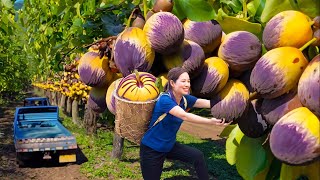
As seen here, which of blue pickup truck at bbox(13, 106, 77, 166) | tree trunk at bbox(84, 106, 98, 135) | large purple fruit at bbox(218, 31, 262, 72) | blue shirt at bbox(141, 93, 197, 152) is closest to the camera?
large purple fruit at bbox(218, 31, 262, 72)

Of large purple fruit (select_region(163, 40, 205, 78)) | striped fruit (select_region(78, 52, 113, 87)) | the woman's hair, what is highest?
large purple fruit (select_region(163, 40, 205, 78))

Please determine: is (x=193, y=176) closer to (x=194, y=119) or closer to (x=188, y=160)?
(x=188, y=160)

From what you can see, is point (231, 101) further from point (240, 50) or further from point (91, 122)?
point (91, 122)

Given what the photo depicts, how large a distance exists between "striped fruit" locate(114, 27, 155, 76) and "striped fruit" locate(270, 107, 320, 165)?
1.27 ft

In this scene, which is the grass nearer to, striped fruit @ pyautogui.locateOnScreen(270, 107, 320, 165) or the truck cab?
the truck cab

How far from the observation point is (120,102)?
1053 millimetres

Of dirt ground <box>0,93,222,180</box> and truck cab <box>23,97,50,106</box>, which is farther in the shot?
truck cab <box>23,97,50,106</box>

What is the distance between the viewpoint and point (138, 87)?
1.01m

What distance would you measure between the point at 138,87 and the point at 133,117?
0.08 m

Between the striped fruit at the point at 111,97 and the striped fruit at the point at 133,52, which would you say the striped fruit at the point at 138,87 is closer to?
the striped fruit at the point at 133,52

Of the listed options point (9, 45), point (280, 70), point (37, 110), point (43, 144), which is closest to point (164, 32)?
point (280, 70)

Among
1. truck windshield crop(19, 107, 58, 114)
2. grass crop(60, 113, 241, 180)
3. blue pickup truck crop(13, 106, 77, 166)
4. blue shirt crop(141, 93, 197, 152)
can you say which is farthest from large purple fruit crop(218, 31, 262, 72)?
truck windshield crop(19, 107, 58, 114)

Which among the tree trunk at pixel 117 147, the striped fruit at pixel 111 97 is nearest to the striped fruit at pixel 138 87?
the striped fruit at pixel 111 97

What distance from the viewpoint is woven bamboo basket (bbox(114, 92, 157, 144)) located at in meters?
1.02
